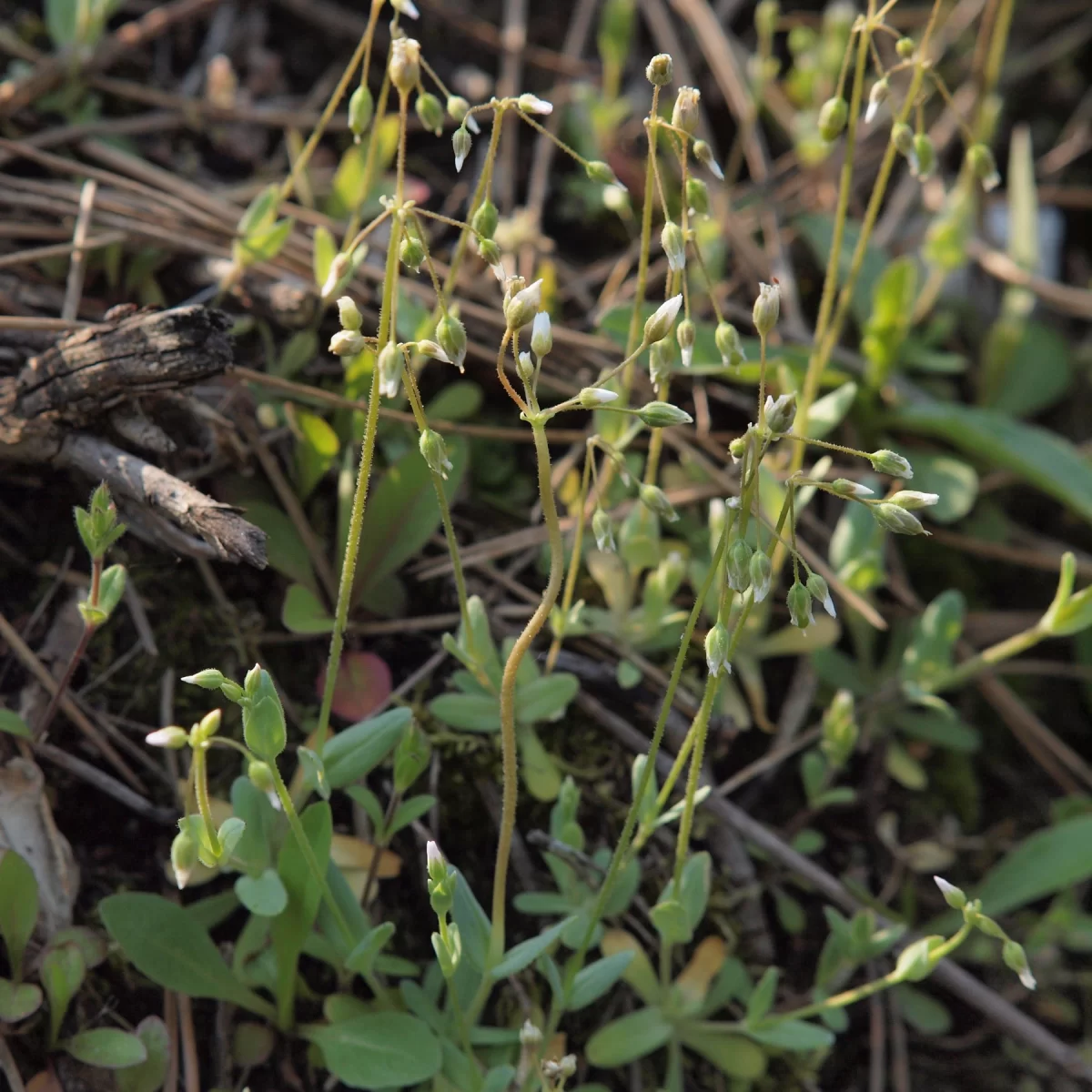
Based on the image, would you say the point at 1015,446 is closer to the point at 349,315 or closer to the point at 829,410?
the point at 829,410

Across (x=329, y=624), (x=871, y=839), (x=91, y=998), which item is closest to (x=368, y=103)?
(x=329, y=624)

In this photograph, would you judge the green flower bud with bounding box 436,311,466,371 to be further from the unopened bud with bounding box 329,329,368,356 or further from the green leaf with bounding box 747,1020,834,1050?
the green leaf with bounding box 747,1020,834,1050

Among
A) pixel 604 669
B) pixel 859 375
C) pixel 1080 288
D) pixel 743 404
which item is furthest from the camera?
pixel 1080 288

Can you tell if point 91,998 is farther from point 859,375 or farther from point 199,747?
point 859,375

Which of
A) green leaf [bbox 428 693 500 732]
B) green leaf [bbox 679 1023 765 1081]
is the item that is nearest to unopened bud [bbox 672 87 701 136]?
green leaf [bbox 428 693 500 732]

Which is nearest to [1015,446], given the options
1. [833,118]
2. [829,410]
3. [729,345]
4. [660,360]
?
[829,410]

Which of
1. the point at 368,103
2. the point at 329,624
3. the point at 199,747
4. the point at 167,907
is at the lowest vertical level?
the point at 167,907

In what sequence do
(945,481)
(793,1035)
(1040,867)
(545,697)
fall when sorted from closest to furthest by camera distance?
(793,1035) → (545,697) → (1040,867) → (945,481)
